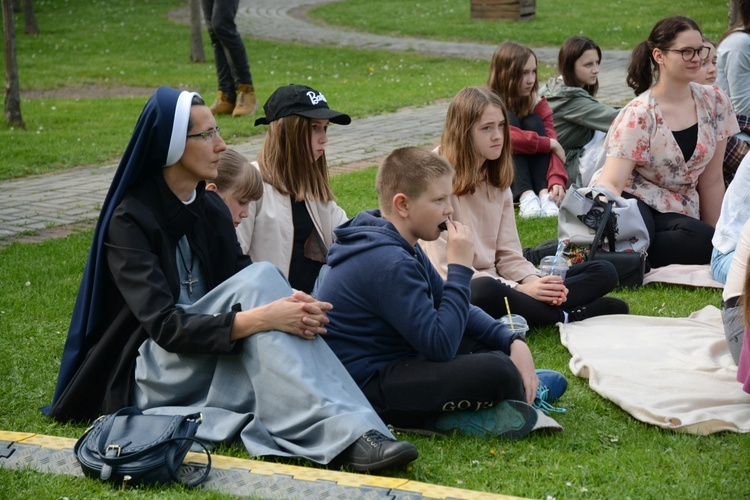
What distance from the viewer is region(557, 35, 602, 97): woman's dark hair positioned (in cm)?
884

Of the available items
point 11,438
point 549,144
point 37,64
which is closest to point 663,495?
point 11,438

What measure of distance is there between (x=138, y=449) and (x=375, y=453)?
2.65 feet

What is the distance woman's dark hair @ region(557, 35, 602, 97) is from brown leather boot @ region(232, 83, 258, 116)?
190 inches

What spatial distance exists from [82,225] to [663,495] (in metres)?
5.77

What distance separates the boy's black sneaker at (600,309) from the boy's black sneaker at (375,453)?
242cm

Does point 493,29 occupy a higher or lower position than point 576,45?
lower

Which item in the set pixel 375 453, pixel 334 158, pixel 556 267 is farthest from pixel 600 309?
pixel 334 158

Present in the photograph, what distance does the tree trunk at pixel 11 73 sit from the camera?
11.8 metres

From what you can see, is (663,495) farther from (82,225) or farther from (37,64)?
(37,64)

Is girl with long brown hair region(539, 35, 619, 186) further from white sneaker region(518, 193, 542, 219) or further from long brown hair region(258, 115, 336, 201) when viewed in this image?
long brown hair region(258, 115, 336, 201)

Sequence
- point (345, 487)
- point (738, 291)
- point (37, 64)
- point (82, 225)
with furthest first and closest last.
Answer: point (37, 64), point (82, 225), point (738, 291), point (345, 487)

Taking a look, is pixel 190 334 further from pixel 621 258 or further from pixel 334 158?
pixel 334 158

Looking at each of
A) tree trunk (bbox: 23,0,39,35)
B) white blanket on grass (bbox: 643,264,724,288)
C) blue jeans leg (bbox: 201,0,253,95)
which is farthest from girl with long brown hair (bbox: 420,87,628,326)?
tree trunk (bbox: 23,0,39,35)

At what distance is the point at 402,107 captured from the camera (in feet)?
44.3
